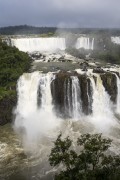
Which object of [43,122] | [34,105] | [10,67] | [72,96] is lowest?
[43,122]

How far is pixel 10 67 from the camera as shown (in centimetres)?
4747

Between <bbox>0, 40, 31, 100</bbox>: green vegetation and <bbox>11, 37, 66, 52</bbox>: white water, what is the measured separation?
684 inches

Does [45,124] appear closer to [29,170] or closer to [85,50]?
[29,170]

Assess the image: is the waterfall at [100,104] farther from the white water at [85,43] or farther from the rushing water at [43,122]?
the white water at [85,43]

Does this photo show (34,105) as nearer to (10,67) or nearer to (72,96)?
(72,96)

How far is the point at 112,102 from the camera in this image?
43.9 m

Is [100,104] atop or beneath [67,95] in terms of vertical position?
beneath

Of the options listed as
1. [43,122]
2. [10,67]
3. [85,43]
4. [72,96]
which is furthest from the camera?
A: [85,43]

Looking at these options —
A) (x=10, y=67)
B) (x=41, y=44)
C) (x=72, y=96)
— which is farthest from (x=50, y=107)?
(x=41, y=44)

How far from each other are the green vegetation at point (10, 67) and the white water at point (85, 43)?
78.1 feet

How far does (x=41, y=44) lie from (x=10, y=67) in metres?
26.9

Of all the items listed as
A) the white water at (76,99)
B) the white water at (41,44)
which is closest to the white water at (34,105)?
the white water at (76,99)

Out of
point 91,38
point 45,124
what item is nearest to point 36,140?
point 45,124

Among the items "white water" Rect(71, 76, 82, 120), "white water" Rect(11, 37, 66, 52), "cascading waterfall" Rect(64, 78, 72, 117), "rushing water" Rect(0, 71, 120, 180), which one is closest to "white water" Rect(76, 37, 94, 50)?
"white water" Rect(11, 37, 66, 52)
